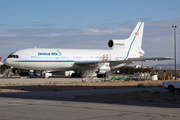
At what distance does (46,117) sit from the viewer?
10594 mm

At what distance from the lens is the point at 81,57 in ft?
172

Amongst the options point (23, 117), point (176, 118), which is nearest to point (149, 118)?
point (176, 118)

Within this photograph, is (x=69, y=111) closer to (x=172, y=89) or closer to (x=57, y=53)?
(x=172, y=89)

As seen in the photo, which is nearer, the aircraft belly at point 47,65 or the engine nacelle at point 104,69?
the aircraft belly at point 47,65

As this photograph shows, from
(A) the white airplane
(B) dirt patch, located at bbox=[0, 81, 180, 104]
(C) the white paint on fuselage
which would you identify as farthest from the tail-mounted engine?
(B) dirt patch, located at bbox=[0, 81, 180, 104]

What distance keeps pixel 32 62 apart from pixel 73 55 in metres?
8.03

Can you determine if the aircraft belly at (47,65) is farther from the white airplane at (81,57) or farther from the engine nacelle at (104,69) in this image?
the engine nacelle at (104,69)

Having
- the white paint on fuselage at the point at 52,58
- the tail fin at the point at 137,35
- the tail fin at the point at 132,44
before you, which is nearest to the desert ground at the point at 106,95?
the white paint on fuselage at the point at 52,58

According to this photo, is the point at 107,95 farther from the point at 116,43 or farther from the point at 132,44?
the point at 132,44

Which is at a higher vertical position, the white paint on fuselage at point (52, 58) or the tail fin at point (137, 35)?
the tail fin at point (137, 35)

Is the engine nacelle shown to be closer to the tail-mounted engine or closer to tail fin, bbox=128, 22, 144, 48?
the tail-mounted engine

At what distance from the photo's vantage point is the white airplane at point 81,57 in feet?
151

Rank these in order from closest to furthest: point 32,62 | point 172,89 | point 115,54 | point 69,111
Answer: point 69,111 < point 172,89 < point 32,62 < point 115,54

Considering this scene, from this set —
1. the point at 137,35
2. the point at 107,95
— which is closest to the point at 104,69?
the point at 137,35
